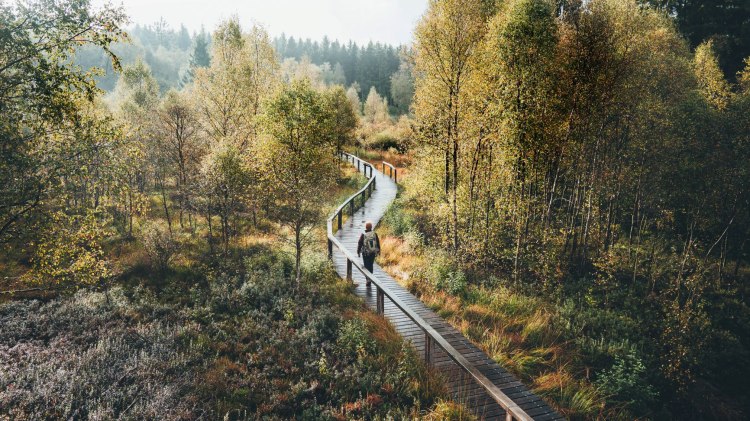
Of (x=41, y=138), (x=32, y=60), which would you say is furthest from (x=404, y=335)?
(x=32, y=60)

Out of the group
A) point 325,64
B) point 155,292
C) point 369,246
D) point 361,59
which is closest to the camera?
point 369,246

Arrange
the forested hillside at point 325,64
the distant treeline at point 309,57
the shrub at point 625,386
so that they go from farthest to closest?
the distant treeline at point 309,57 < the forested hillside at point 325,64 < the shrub at point 625,386

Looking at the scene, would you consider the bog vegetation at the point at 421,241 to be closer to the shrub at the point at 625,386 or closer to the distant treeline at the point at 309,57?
the shrub at the point at 625,386

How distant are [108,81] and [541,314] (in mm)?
129466

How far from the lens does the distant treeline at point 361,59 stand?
103938 millimetres

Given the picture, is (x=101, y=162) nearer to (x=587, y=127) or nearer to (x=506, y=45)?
(x=506, y=45)

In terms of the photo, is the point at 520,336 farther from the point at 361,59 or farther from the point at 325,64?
the point at 361,59

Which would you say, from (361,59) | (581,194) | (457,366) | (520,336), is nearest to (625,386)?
(520,336)

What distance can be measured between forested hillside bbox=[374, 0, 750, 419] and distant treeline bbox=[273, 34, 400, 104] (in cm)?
7567

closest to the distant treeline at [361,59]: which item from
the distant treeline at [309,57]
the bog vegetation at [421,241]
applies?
the distant treeline at [309,57]

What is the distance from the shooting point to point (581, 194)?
19.2 metres

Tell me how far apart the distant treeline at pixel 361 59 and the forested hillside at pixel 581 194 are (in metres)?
75.7

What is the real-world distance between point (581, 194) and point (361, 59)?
107016mm

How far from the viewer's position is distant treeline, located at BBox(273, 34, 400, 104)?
10394cm
